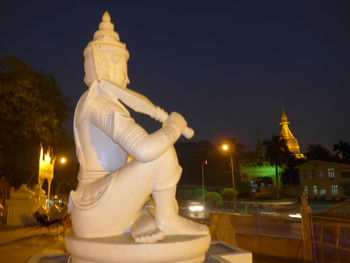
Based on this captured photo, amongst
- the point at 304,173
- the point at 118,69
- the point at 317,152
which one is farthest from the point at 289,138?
the point at 118,69

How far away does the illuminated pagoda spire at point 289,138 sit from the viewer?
57156 mm

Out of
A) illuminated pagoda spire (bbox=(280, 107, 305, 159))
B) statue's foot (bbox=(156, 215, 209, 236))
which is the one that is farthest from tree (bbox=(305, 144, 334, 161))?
statue's foot (bbox=(156, 215, 209, 236))

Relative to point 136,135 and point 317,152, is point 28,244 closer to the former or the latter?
point 136,135

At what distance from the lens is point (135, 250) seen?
2725mm

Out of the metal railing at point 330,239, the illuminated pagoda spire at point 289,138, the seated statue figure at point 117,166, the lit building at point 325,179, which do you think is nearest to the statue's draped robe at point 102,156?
the seated statue figure at point 117,166

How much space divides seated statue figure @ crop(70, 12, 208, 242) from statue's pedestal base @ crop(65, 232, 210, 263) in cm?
9

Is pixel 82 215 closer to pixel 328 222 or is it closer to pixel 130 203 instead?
pixel 130 203

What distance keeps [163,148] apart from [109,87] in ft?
3.28

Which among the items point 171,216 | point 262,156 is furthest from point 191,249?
point 262,156

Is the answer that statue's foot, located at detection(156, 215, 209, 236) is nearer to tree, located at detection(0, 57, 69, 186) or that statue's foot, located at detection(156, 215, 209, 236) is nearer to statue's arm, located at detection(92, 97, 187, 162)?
statue's arm, located at detection(92, 97, 187, 162)

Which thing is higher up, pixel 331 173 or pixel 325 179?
pixel 331 173

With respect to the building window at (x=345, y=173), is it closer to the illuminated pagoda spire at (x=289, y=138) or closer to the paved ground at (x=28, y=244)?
the illuminated pagoda spire at (x=289, y=138)

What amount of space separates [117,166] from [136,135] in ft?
2.65

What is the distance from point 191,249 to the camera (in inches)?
113
